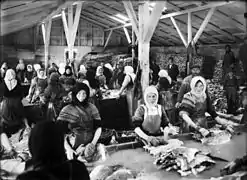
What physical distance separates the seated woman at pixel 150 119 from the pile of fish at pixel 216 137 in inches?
10.7

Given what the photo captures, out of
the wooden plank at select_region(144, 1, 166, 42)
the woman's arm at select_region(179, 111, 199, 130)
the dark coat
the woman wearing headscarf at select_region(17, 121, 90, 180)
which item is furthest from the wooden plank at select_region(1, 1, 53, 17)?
the woman's arm at select_region(179, 111, 199, 130)

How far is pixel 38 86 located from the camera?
2.58 metres

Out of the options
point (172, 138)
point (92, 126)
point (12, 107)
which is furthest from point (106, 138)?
point (12, 107)

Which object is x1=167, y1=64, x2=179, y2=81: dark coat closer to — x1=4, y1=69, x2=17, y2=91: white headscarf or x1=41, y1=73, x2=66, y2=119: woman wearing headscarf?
x1=41, y1=73, x2=66, y2=119: woman wearing headscarf

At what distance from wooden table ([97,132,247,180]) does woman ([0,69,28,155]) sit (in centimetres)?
67

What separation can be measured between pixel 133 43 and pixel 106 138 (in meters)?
0.95

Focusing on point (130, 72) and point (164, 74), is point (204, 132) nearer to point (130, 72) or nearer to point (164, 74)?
point (164, 74)

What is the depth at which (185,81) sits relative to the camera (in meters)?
2.82

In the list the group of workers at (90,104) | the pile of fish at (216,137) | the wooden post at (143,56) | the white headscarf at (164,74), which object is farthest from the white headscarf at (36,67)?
the pile of fish at (216,137)

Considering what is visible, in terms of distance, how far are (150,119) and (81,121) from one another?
1.96 ft

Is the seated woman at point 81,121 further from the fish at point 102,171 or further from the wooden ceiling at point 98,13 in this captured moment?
the wooden ceiling at point 98,13

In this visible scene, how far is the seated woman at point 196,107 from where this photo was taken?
2760 millimetres

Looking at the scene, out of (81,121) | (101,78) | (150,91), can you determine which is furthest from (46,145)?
(101,78)

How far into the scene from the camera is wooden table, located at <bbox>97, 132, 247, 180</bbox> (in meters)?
2.32
